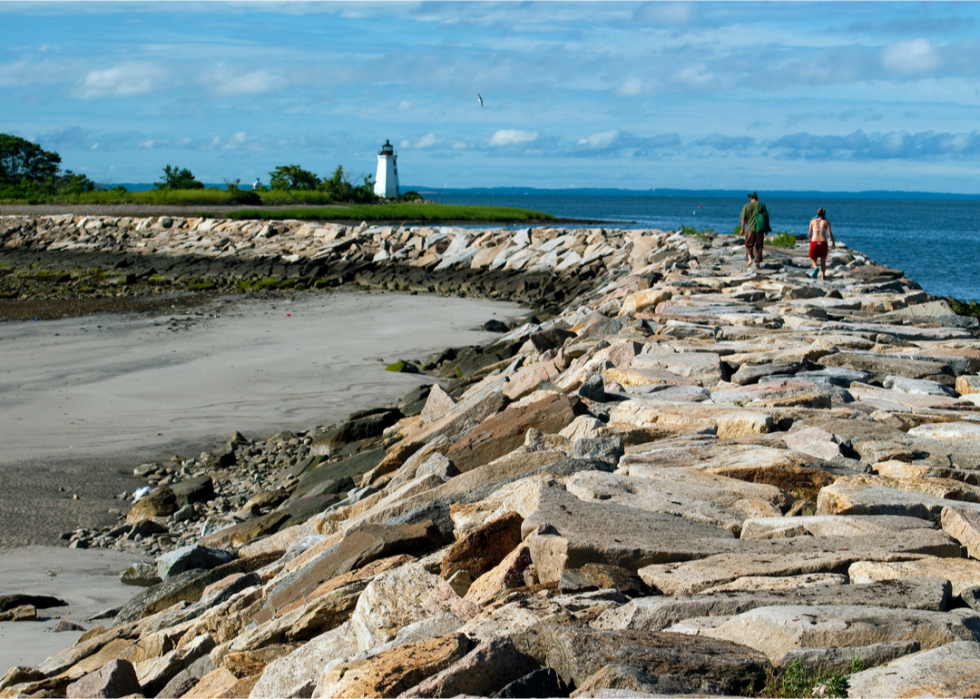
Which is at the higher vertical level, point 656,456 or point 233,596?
point 656,456

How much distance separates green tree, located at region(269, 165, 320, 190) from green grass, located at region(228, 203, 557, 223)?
9.38 meters

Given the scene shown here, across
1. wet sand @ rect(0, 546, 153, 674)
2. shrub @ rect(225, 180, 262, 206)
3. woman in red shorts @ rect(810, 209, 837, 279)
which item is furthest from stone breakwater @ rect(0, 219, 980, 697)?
shrub @ rect(225, 180, 262, 206)

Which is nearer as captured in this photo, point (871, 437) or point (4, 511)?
point (871, 437)

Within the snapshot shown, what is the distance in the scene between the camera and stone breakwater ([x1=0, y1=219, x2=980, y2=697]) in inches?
100

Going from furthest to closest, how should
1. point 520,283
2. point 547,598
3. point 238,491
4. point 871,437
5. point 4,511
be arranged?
point 520,283 → point 238,491 → point 4,511 → point 871,437 → point 547,598

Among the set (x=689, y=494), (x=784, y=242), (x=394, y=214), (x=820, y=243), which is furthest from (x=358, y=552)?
(x=394, y=214)

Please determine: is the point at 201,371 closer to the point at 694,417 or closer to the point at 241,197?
the point at 694,417

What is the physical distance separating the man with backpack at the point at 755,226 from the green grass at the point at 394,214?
29131 millimetres

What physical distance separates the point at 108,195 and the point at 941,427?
51843 millimetres

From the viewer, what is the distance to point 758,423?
16.7 feet

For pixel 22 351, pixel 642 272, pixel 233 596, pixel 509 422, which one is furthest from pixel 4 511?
pixel 642 272

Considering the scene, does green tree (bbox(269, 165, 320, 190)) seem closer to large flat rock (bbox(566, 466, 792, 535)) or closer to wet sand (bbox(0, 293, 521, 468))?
wet sand (bbox(0, 293, 521, 468))

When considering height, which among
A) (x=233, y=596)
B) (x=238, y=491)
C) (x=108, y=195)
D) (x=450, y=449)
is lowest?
(x=238, y=491)

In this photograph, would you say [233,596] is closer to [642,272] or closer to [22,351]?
[22,351]
